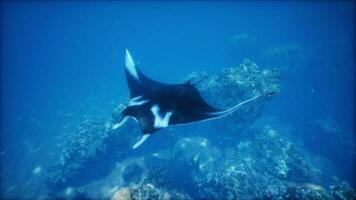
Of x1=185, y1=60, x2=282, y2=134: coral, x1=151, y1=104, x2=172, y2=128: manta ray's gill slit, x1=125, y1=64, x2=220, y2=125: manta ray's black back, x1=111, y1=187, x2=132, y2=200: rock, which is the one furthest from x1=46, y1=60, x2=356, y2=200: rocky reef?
x1=151, y1=104, x2=172, y2=128: manta ray's gill slit

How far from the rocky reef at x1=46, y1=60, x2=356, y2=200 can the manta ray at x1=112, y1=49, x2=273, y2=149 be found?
6.59m

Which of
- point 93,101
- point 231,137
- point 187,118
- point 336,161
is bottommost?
point 336,161

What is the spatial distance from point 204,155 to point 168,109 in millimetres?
10529

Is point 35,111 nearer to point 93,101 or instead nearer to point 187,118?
point 93,101

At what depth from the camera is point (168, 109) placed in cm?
399

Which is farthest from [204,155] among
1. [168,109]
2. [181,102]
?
[168,109]

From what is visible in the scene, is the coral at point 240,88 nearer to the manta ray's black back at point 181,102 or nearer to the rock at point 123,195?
the rock at point 123,195

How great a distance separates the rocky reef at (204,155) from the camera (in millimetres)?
11375

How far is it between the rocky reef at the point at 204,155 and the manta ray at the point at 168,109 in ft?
Answer: 21.6

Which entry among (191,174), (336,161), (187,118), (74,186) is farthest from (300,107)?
(187,118)

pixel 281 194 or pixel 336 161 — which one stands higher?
pixel 281 194

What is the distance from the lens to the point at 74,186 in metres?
13.7

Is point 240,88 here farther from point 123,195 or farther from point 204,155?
point 123,195

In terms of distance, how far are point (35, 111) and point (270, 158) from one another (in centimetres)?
3314
